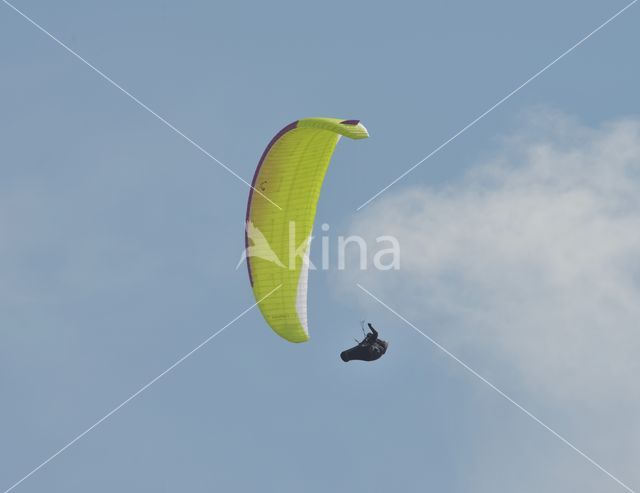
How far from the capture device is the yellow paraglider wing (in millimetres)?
45844

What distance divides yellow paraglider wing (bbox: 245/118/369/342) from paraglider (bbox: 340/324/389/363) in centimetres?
135

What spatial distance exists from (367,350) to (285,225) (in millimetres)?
4308

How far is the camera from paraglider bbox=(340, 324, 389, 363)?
4591 centimetres

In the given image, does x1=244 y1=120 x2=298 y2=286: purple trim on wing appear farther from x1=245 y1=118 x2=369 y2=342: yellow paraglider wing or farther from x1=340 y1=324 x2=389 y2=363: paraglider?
x1=340 y1=324 x2=389 y2=363: paraglider

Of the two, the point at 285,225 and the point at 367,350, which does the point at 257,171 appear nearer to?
the point at 285,225

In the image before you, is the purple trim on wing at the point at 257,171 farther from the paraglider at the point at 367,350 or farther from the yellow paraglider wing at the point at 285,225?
the paraglider at the point at 367,350

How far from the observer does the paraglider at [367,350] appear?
45.9 metres

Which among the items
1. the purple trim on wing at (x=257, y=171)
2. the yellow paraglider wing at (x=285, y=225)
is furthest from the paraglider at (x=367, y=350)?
the purple trim on wing at (x=257, y=171)

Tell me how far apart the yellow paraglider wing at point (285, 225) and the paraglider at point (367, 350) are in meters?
1.35

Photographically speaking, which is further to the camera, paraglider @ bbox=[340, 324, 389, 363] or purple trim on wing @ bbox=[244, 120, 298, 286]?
paraglider @ bbox=[340, 324, 389, 363]

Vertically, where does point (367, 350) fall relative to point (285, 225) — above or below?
below

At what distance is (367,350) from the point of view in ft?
151

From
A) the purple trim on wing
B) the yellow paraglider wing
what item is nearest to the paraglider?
the yellow paraglider wing

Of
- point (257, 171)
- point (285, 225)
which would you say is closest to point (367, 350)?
point (285, 225)
